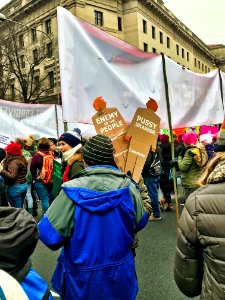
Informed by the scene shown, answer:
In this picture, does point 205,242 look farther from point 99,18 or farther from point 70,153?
point 99,18

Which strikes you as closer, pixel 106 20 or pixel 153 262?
pixel 153 262

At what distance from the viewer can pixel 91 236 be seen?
2.06 metres

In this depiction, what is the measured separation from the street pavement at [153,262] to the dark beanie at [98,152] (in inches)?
74.2

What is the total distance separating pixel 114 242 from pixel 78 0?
35.6 metres

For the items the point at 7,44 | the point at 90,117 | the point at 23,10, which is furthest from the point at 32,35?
the point at 90,117

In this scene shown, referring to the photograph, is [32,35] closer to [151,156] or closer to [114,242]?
[151,156]

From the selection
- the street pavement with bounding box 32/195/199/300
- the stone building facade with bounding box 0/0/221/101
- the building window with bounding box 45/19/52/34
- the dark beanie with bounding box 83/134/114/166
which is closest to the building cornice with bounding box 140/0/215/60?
the stone building facade with bounding box 0/0/221/101

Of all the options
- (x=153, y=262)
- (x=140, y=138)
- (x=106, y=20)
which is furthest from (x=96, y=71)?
(x=106, y=20)

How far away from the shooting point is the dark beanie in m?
2.32

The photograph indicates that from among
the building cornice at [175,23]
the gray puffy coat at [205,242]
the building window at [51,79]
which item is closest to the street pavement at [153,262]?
the gray puffy coat at [205,242]

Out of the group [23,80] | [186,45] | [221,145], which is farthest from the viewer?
[186,45]

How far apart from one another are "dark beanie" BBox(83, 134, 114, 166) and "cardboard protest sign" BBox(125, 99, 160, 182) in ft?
3.21

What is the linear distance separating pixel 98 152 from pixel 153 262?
264cm

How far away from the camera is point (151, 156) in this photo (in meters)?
6.34
